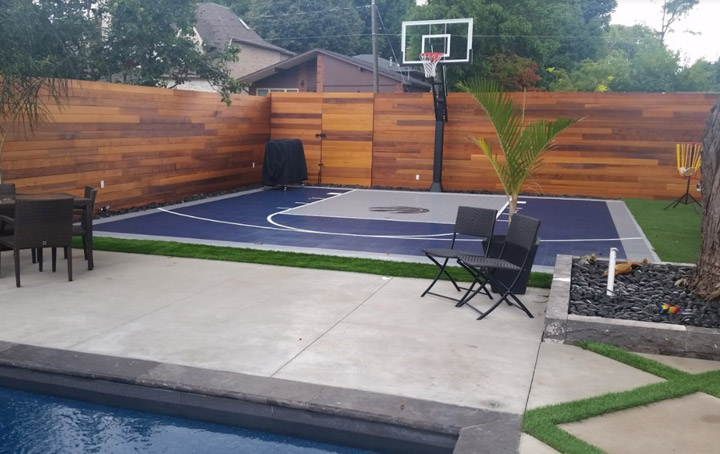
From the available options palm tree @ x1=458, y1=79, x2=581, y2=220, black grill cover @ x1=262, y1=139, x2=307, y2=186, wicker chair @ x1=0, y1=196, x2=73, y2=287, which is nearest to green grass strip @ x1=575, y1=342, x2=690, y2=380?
palm tree @ x1=458, y1=79, x2=581, y2=220

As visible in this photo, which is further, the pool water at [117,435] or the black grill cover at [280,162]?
the black grill cover at [280,162]

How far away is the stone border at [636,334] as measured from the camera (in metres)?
4.80

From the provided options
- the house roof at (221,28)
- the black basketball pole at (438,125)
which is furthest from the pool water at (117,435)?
the house roof at (221,28)

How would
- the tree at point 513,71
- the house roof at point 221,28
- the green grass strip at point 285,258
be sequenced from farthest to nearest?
the house roof at point 221,28
the tree at point 513,71
the green grass strip at point 285,258

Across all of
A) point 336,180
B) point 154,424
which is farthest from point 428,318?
point 336,180

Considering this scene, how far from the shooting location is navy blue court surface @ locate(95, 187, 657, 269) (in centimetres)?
918

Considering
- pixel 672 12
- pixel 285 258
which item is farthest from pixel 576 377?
pixel 672 12

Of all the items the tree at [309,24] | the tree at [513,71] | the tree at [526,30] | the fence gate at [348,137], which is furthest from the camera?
the tree at [309,24]

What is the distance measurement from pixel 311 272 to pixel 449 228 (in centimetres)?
393

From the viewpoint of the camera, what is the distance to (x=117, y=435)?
3809 millimetres

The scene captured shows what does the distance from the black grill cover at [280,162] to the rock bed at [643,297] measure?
10250 mm

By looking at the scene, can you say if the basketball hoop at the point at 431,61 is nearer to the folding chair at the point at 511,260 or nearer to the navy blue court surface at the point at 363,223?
the navy blue court surface at the point at 363,223

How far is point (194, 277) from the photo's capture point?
23.4ft

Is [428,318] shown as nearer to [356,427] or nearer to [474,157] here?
[356,427]
